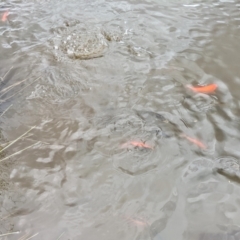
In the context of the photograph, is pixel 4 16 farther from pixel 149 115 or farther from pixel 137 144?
pixel 137 144

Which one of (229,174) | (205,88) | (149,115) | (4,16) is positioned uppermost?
(4,16)

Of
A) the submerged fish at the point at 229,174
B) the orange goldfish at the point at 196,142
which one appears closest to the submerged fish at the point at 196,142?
the orange goldfish at the point at 196,142

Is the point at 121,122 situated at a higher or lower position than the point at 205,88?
lower

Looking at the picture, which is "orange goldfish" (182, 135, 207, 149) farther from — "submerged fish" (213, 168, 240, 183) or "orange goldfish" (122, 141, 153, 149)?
"orange goldfish" (122, 141, 153, 149)

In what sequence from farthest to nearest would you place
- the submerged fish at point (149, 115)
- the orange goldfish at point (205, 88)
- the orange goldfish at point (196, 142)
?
the orange goldfish at point (205, 88) < the submerged fish at point (149, 115) < the orange goldfish at point (196, 142)

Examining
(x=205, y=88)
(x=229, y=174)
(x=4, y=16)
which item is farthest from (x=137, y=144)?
(x=4, y=16)

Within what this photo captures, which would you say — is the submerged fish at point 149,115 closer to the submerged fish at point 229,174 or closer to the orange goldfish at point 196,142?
the orange goldfish at point 196,142

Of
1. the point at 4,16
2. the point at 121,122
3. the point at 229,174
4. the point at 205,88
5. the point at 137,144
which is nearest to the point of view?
the point at 229,174

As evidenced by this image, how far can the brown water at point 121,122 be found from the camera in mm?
3766

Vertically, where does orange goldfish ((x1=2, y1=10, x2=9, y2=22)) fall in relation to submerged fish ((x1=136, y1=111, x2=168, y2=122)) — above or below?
above

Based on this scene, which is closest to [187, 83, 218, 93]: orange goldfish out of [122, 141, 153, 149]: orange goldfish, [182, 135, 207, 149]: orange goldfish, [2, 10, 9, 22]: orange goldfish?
[182, 135, 207, 149]: orange goldfish

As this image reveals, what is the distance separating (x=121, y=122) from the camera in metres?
4.77

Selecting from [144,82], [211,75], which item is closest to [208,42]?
[211,75]

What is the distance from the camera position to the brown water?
377 centimetres
